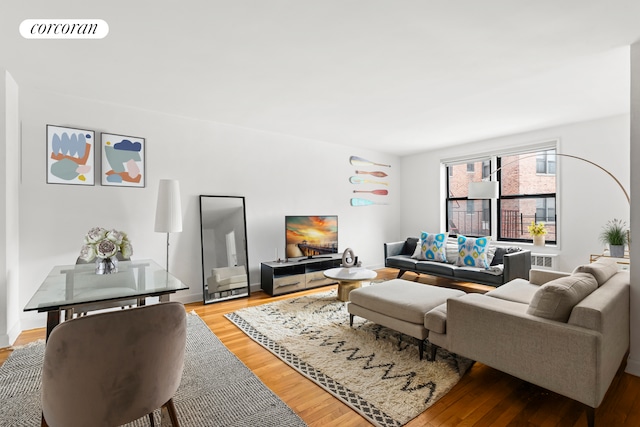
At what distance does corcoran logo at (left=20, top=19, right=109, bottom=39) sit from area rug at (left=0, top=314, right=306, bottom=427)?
92.9 inches

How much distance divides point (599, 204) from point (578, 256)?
73cm

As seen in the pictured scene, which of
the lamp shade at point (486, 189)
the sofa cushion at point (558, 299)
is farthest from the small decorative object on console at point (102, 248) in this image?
the lamp shade at point (486, 189)

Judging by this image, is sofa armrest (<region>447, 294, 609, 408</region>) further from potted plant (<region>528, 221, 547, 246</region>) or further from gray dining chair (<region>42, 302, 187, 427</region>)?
potted plant (<region>528, 221, 547, 246</region>)

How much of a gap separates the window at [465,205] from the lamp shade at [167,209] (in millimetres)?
4743

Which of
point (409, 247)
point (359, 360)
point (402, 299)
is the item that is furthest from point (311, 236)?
point (359, 360)

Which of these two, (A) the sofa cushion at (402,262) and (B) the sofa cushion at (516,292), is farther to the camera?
(A) the sofa cushion at (402,262)

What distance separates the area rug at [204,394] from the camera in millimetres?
1779

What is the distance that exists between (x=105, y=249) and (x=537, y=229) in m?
5.35

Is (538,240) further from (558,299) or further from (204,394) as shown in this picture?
(204,394)

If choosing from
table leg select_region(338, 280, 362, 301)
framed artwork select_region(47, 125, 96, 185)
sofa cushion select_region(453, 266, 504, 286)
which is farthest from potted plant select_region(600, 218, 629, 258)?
framed artwork select_region(47, 125, 96, 185)

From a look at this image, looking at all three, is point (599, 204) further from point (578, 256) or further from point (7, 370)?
point (7, 370)

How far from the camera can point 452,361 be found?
7.90 ft

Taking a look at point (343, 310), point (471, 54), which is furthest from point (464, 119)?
point (343, 310)

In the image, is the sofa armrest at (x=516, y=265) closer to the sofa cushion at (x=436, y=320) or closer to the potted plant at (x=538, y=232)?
the potted plant at (x=538, y=232)
